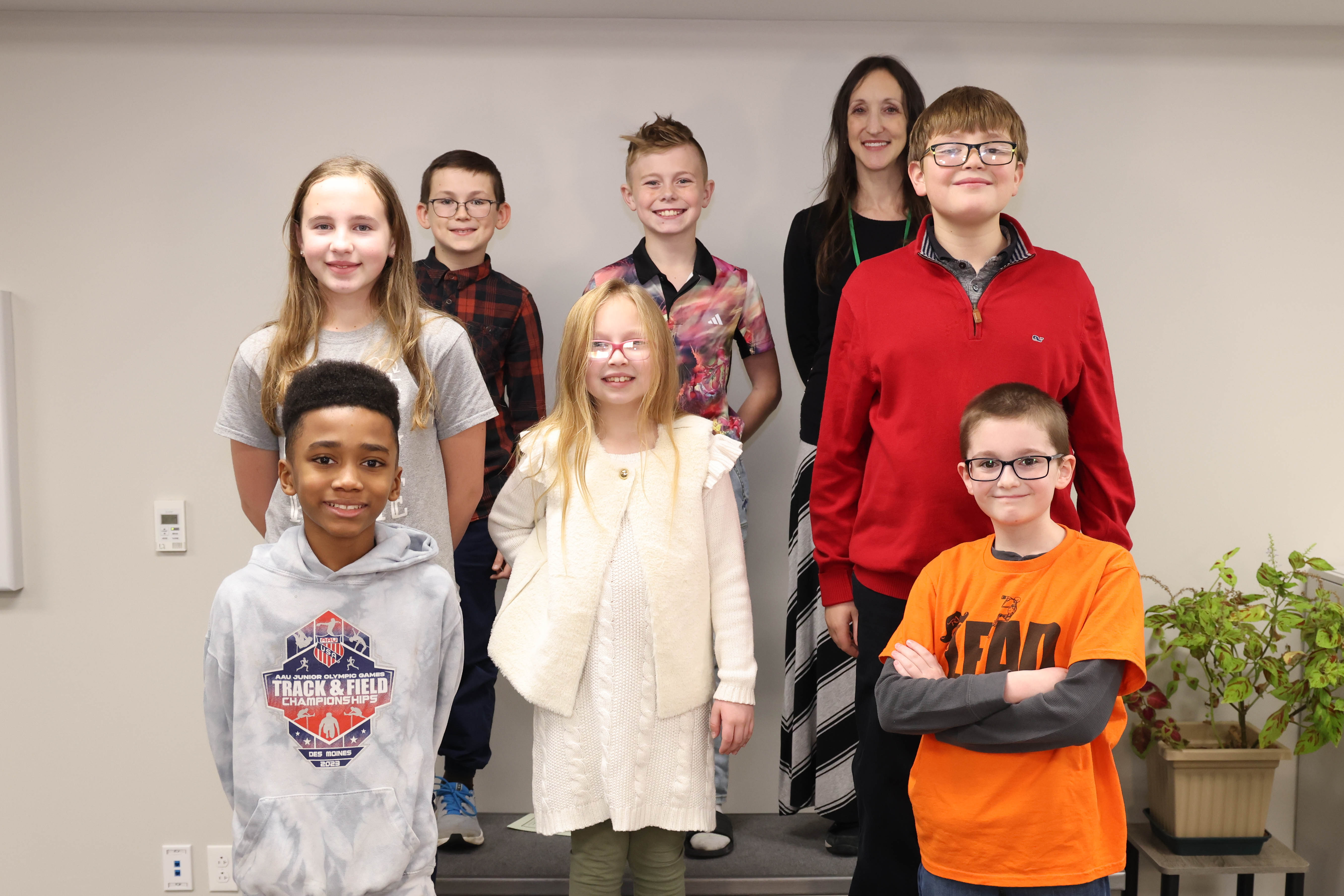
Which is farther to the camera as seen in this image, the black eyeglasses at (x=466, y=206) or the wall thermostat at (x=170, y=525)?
the wall thermostat at (x=170, y=525)

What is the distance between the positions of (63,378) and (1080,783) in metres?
2.49

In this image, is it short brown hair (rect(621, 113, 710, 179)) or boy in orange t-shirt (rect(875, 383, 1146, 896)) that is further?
short brown hair (rect(621, 113, 710, 179))

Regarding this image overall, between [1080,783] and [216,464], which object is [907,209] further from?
[216,464]

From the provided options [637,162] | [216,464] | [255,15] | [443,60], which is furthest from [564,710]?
[255,15]

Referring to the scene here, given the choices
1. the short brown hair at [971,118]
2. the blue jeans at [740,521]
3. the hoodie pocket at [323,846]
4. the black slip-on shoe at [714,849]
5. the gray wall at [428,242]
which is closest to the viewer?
the hoodie pocket at [323,846]

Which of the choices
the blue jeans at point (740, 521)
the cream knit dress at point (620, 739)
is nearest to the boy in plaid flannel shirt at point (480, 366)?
the blue jeans at point (740, 521)

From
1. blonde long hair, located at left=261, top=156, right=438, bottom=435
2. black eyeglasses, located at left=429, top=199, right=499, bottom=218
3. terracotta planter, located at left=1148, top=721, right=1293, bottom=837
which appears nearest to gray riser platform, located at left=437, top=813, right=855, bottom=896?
terracotta planter, located at left=1148, top=721, right=1293, bottom=837

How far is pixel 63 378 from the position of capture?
2.58 m

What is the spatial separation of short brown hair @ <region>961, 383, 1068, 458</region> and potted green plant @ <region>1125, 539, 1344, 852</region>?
111cm

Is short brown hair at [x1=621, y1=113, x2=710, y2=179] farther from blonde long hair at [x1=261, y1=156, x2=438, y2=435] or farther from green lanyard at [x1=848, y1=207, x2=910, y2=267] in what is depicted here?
blonde long hair at [x1=261, y1=156, x2=438, y2=435]

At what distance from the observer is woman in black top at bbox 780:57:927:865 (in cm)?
216

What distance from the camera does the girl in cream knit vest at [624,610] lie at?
5.55 feet

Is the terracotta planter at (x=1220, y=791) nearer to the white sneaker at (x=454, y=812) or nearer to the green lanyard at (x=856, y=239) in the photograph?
the green lanyard at (x=856, y=239)

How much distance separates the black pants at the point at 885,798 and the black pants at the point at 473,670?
35.8 inches
